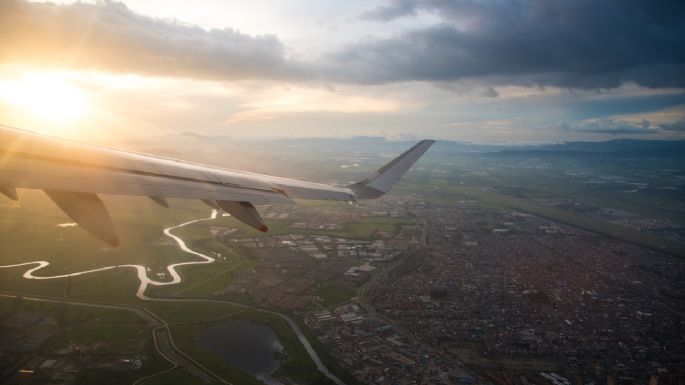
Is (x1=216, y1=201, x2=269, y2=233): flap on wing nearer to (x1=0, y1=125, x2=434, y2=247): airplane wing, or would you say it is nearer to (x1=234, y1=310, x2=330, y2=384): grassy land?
(x1=0, y1=125, x2=434, y2=247): airplane wing

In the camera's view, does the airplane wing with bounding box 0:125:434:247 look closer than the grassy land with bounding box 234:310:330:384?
Yes

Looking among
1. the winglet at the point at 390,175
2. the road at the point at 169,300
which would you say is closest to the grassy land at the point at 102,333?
the road at the point at 169,300

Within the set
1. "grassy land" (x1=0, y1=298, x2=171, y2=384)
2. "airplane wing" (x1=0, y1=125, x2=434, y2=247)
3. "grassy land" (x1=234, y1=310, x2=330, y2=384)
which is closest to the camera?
"airplane wing" (x1=0, y1=125, x2=434, y2=247)

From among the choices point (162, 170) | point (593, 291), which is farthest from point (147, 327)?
point (593, 291)

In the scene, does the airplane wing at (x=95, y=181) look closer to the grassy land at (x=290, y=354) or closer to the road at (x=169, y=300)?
the grassy land at (x=290, y=354)

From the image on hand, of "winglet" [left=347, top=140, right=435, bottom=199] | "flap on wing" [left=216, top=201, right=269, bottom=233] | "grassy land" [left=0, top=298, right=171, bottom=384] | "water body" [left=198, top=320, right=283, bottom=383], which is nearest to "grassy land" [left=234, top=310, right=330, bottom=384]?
"water body" [left=198, top=320, right=283, bottom=383]

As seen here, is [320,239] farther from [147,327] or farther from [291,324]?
[147,327]
